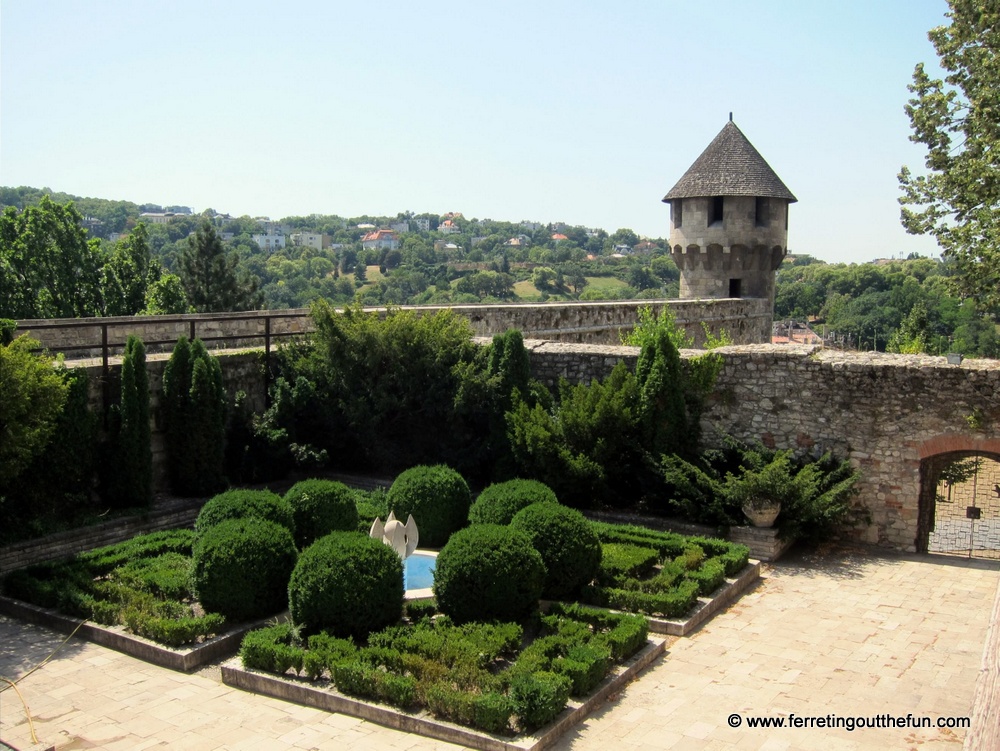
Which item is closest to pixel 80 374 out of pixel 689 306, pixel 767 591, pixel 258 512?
pixel 258 512

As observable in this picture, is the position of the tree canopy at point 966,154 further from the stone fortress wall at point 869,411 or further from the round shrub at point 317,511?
the round shrub at point 317,511

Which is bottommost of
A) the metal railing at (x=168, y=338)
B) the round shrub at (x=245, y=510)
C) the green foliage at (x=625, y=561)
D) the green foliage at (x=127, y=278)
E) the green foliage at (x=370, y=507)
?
the green foliage at (x=625, y=561)

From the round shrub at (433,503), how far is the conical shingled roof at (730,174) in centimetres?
1678

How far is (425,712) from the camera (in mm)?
7547

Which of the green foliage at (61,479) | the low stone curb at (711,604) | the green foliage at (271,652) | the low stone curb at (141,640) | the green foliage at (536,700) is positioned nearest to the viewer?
the green foliage at (536,700)

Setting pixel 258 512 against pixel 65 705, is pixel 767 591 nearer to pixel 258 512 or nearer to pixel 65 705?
pixel 258 512

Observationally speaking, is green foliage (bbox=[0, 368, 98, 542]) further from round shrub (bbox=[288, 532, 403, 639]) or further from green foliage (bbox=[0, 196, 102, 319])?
green foliage (bbox=[0, 196, 102, 319])

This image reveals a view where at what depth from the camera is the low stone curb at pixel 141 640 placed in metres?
8.70

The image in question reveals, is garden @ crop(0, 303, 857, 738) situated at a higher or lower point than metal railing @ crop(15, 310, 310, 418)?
lower

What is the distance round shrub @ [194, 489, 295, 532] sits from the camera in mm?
10188

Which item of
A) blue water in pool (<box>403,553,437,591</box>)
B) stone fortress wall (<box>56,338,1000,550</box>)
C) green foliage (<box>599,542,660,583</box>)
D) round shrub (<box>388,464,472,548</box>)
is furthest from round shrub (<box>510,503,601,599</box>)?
stone fortress wall (<box>56,338,1000,550</box>)

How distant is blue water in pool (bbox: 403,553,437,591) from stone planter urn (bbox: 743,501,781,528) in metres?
4.52

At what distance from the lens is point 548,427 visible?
13844mm

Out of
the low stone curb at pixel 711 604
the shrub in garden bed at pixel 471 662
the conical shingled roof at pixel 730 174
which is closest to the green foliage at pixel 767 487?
the low stone curb at pixel 711 604
